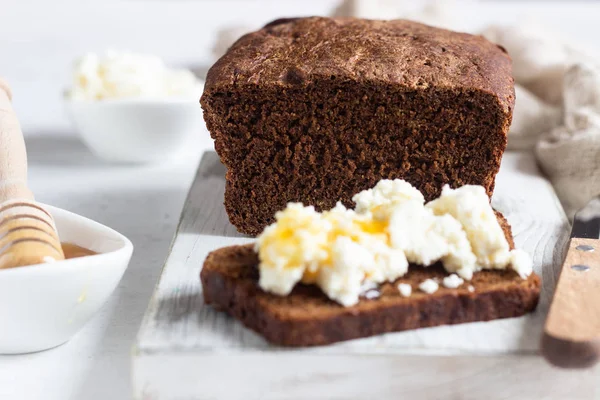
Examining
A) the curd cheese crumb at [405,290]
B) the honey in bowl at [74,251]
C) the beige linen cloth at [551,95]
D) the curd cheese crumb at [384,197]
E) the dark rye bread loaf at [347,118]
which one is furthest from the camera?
the beige linen cloth at [551,95]

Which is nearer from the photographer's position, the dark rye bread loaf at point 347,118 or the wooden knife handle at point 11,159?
the wooden knife handle at point 11,159

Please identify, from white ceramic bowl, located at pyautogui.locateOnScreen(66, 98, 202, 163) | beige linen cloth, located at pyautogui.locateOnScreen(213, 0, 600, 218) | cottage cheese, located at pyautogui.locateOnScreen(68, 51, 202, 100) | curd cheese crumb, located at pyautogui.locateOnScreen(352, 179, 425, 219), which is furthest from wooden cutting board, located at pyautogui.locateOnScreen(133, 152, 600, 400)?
cottage cheese, located at pyautogui.locateOnScreen(68, 51, 202, 100)

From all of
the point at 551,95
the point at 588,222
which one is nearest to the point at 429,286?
the point at 588,222

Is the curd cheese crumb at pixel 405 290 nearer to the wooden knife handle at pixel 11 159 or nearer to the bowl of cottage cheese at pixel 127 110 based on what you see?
the wooden knife handle at pixel 11 159

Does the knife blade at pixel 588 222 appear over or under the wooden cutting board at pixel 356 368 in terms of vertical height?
under

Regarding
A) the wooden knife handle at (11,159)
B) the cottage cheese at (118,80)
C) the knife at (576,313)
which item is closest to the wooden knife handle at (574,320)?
the knife at (576,313)

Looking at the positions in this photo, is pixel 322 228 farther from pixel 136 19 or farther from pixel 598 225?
pixel 136 19

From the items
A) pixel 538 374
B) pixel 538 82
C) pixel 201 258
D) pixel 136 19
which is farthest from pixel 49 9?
pixel 538 374

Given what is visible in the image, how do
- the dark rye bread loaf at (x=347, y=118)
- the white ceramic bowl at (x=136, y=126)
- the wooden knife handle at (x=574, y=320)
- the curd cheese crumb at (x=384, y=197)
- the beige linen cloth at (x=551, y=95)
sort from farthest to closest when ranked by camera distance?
the white ceramic bowl at (x=136, y=126) < the beige linen cloth at (x=551, y=95) < the dark rye bread loaf at (x=347, y=118) < the curd cheese crumb at (x=384, y=197) < the wooden knife handle at (x=574, y=320)
